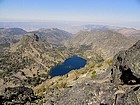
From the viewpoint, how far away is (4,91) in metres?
68.2

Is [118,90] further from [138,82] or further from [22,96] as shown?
[22,96]

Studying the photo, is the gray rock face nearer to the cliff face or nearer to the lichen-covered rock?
the cliff face

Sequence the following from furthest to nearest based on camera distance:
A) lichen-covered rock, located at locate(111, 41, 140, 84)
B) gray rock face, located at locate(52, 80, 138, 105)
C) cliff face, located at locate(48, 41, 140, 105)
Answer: lichen-covered rock, located at locate(111, 41, 140, 84) < cliff face, located at locate(48, 41, 140, 105) < gray rock face, located at locate(52, 80, 138, 105)

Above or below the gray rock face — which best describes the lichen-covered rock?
above

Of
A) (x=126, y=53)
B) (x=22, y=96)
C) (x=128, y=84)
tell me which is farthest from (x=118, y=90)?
(x=22, y=96)

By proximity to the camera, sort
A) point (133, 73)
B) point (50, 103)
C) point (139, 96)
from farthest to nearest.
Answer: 1. point (50, 103)
2. point (133, 73)
3. point (139, 96)

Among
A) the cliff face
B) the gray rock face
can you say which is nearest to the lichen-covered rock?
the cliff face

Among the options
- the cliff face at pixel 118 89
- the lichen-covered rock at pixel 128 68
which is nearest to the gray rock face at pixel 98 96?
the cliff face at pixel 118 89

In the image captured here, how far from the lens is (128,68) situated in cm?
Result: 3061

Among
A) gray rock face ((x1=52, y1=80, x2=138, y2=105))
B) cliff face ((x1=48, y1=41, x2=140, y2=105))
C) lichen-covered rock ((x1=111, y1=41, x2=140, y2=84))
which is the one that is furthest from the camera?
lichen-covered rock ((x1=111, y1=41, x2=140, y2=84))

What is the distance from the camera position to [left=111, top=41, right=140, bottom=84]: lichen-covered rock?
29263 mm

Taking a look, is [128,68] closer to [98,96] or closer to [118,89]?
[118,89]

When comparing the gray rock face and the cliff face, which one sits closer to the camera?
the gray rock face

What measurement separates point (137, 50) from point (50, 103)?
59.0 feet
